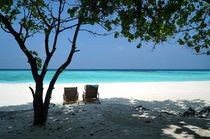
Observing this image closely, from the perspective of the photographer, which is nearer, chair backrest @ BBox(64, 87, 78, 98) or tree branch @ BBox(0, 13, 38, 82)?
tree branch @ BBox(0, 13, 38, 82)

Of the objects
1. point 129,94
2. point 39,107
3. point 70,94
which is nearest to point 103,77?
point 129,94

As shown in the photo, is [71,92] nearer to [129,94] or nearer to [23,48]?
[23,48]

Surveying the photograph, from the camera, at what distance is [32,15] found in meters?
8.62

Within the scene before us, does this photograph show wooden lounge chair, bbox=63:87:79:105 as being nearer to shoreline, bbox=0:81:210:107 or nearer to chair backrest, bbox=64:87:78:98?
chair backrest, bbox=64:87:78:98

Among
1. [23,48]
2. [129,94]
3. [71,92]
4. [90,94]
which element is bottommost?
[129,94]

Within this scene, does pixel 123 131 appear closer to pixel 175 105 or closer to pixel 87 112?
pixel 87 112

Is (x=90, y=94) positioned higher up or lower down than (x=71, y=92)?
lower down

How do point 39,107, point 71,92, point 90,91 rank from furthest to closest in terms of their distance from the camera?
1. point 90,91
2. point 71,92
3. point 39,107

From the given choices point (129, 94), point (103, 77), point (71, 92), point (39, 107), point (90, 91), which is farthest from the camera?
point (103, 77)

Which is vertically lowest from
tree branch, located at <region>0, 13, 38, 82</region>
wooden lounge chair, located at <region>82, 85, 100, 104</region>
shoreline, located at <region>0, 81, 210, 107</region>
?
shoreline, located at <region>0, 81, 210, 107</region>

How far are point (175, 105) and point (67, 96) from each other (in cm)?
609

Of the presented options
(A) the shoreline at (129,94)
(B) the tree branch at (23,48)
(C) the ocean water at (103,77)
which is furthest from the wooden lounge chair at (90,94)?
(C) the ocean water at (103,77)

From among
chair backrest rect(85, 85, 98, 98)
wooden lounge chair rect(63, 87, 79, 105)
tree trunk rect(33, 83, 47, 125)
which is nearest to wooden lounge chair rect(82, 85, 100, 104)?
chair backrest rect(85, 85, 98, 98)

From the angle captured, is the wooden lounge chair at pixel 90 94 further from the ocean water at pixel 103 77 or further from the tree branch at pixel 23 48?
the ocean water at pixel 103 77
